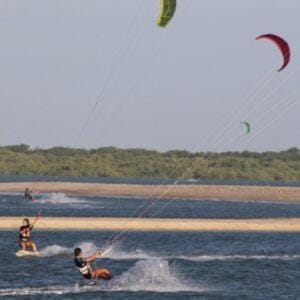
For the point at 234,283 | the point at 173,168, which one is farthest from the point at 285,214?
the point at 173,168

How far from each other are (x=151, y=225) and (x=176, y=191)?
48706 millimetres

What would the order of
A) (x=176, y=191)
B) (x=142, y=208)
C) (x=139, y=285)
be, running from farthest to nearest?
(x=176, y=191) < (x=142, y=208) < (x=139, y=285)

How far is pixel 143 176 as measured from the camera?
480 ft

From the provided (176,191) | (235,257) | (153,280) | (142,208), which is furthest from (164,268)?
(176,191)

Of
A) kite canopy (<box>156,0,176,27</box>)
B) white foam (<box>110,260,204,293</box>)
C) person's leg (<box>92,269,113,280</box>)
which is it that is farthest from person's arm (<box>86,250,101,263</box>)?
kite canopy (<box>156,0,176,27</box>)

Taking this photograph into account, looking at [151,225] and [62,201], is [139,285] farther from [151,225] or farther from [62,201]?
[62,201]

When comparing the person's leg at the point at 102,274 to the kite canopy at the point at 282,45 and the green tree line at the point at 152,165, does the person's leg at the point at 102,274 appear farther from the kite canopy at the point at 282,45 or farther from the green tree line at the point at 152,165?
the green tree line at the point at 152,165

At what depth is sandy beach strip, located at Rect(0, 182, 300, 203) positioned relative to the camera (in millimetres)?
97125

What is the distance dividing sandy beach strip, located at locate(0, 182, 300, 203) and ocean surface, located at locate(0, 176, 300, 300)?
3460cm

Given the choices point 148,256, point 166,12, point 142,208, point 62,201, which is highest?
point 62,201

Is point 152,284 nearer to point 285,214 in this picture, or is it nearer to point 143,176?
point 285,214

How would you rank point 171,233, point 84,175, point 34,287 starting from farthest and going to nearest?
1. point 84,175
2. point 171,233
3. point 34,287

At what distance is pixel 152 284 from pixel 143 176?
111130 millimetres

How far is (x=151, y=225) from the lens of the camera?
56156 mm
